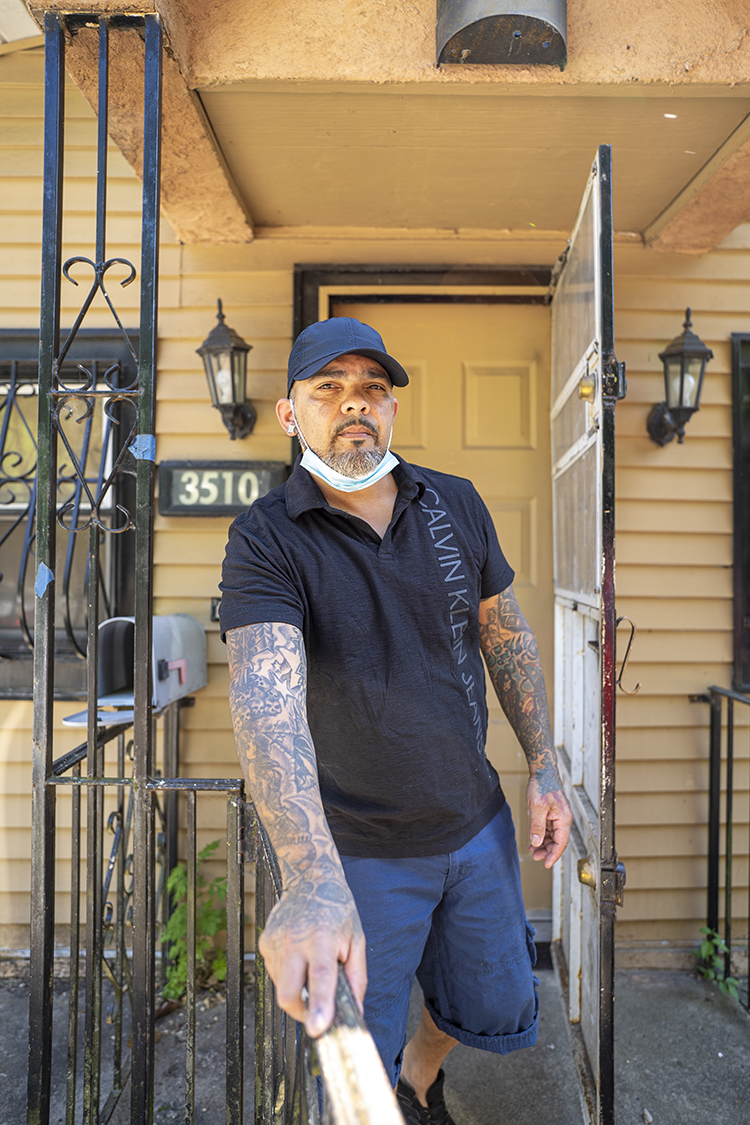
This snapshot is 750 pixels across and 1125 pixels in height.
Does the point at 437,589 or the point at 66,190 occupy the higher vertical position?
the point at 66,190

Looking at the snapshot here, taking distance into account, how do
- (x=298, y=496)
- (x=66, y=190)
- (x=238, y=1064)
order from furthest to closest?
(x=66, y=190), (x=238, y=1064), (x=298, y=496)

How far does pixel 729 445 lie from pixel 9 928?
376cm

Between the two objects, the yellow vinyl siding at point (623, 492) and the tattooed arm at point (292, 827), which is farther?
the yellow vinyl siding at point (623, 492)

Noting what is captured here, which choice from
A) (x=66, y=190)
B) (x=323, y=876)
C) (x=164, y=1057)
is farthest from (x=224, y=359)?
(x=164, y=1057)

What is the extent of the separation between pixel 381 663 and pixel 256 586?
1.14ft

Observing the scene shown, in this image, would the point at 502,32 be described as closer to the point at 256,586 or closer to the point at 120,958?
the point at 256,586

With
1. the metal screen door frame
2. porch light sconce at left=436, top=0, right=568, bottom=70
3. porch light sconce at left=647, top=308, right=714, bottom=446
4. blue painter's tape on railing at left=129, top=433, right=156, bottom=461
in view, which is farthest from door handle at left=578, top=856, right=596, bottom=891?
porch light sconce at left=436, top=0, right=568, bottom=70

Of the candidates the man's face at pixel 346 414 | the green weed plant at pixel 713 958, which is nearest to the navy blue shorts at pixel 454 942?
the man's face at pixel 346 414

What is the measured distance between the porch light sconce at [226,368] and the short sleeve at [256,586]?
→ 138 centimetres

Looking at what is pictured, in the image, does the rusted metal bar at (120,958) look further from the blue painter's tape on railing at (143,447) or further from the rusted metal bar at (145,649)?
the blue painter's tape on railing at (143,447)

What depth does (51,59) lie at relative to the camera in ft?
5.76

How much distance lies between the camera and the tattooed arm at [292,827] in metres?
0.89

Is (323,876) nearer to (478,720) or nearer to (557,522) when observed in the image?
(478,720)

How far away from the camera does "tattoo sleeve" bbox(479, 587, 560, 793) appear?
1867mm
